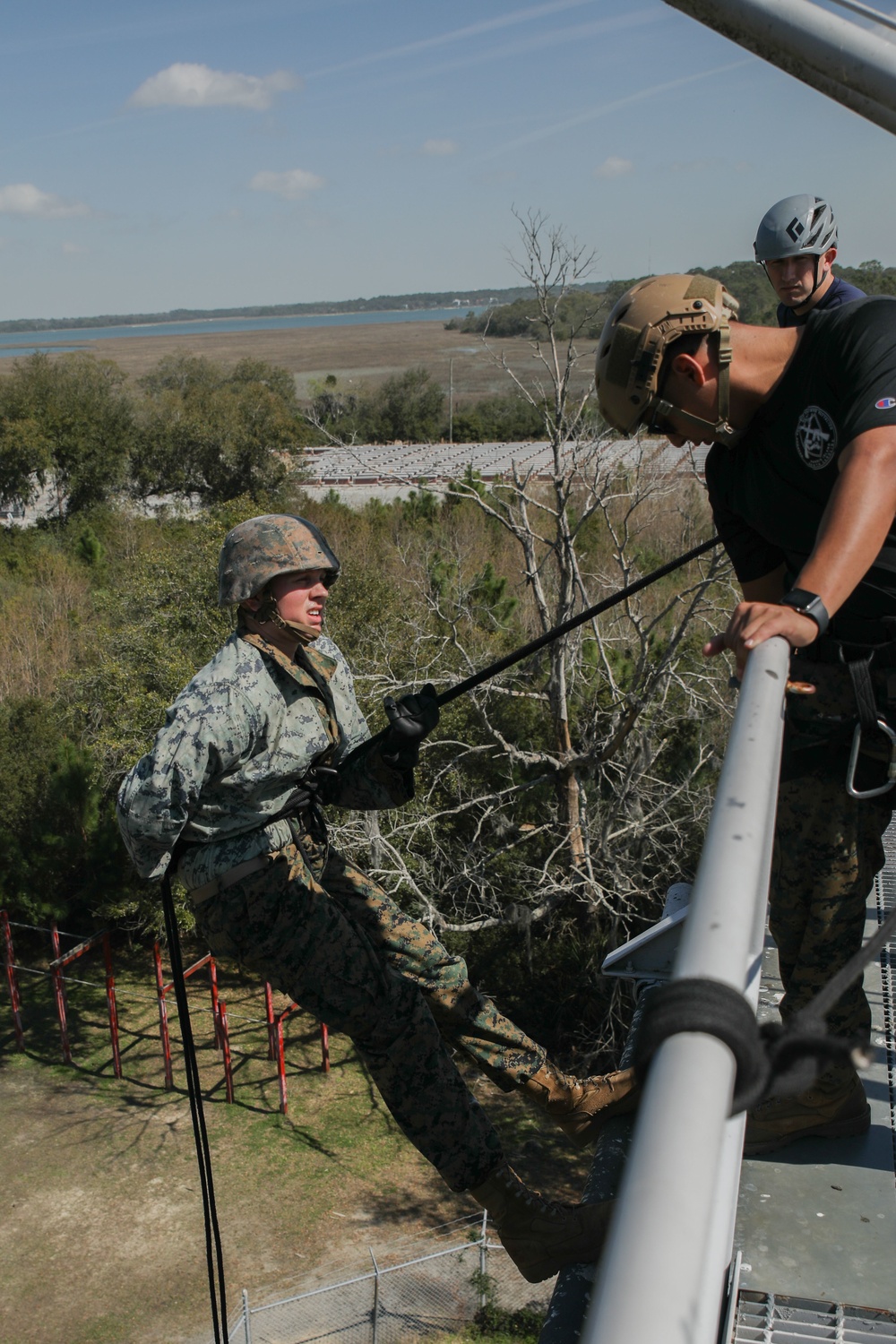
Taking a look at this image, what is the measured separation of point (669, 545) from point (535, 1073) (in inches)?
1044

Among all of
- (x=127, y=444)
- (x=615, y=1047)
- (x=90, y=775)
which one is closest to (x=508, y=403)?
(x=127, y=444)

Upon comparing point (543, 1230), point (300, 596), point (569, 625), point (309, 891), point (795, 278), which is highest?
point (795, 278)

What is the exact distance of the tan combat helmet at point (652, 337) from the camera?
2.66 meters

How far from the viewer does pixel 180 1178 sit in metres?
16.2

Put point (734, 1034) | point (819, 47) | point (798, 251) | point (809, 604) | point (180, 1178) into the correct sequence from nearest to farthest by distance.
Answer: point (734, 1034), point (809, 604), point (819, 47), point (798, 251), point (180, 1178)

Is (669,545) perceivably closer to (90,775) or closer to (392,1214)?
(90,775)

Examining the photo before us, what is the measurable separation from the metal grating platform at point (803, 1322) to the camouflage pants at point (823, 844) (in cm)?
69

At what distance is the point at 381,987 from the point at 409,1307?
10.6m

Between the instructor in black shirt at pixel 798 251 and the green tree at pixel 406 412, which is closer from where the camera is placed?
the instructor in black shirt at pixel 798 251

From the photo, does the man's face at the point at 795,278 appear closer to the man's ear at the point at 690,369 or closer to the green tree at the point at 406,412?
the man's ear at the point at 690,369

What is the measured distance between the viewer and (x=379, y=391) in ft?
196

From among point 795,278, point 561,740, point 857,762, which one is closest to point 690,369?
point 857,762

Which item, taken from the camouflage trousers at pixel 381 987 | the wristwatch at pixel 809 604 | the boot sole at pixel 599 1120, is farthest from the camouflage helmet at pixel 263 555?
the boot sole at pixel 599 1120

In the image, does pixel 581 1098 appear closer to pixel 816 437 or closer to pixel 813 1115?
pixel 813 1115
